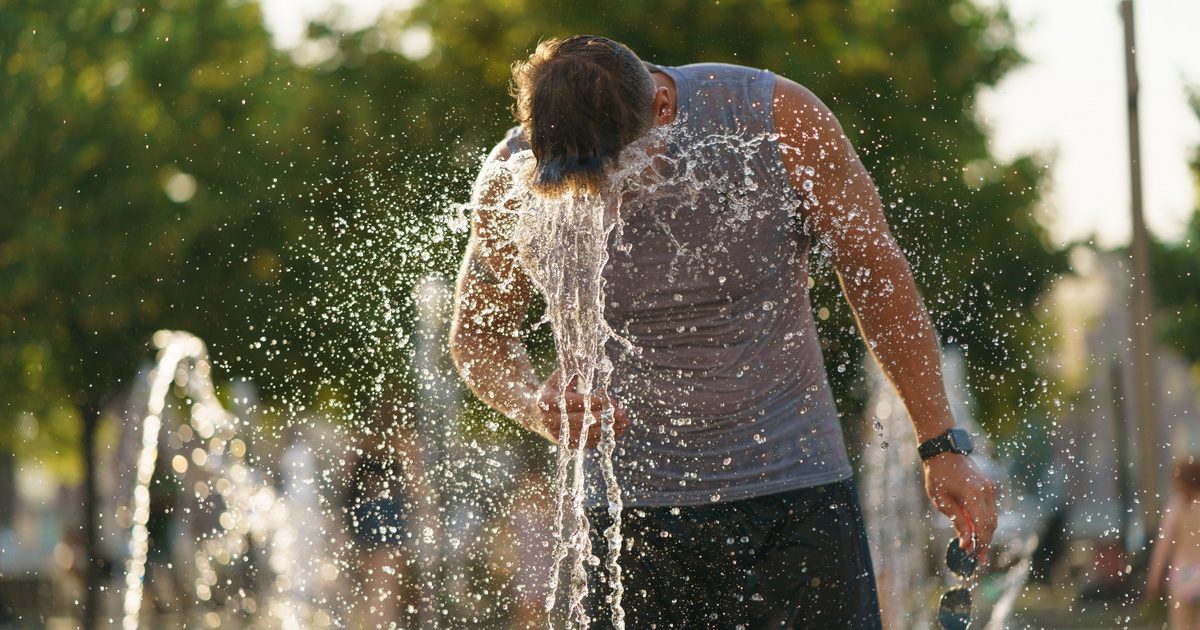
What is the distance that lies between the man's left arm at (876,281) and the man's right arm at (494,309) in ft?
1.65

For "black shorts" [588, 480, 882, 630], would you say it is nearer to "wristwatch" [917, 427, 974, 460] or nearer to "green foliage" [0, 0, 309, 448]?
"wristwatch" [917, 427, 974, 460]

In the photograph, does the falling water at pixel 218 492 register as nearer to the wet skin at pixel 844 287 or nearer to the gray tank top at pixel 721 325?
the wet skin at pixel 844 287

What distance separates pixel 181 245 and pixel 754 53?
24.0 feet

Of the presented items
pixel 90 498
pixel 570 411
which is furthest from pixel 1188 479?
pixel 90 498

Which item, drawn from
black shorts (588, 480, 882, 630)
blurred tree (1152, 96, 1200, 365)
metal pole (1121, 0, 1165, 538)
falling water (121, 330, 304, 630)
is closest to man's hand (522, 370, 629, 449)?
black shorts (588, 480, 882, 630)

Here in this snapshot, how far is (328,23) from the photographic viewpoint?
21.2 meters

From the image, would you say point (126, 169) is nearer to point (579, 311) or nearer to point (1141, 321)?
point (1141, 321)

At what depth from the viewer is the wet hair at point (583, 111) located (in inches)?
108

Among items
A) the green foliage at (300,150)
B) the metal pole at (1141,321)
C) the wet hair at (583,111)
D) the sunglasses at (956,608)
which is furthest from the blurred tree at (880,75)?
the wet hair at (583,111)

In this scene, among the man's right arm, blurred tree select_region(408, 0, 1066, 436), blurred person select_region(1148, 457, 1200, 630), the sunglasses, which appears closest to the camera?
the man's right arm

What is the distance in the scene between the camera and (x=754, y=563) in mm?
2854

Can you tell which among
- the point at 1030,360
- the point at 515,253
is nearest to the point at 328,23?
the point at 1030,360

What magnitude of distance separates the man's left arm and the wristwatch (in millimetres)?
11

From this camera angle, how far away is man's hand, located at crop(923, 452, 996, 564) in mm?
2879
